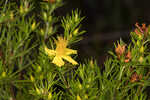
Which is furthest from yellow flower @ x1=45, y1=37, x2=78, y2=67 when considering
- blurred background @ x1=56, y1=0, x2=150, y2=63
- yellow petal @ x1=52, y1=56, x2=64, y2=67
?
blurred background @ x1=56, y1=0, x2=150, y2=63

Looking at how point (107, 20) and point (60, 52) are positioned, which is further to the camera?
point (107, 20)

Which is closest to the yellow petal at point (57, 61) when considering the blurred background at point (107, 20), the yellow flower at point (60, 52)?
the yellow flower at point (60, 52)

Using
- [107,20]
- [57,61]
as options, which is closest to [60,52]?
[57,61]

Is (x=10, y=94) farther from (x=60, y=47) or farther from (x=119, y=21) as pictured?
(x=119, y=21)

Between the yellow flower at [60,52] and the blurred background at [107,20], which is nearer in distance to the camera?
the yellow flower at [60,52]

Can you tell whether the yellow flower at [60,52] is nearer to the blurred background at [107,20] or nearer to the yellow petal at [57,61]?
the yellow petal at [57,61]

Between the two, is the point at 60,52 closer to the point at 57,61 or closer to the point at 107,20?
the point at 57,61

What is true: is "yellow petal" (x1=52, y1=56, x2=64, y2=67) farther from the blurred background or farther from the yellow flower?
the blurred background

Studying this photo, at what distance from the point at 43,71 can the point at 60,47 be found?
0.23ft

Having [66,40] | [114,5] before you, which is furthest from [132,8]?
[66,40]

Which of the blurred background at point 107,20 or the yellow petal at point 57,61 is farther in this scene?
the blurred background at point 107,20

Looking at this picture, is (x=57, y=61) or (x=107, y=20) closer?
(x=57, y=61)

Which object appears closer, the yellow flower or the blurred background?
the yellow flower

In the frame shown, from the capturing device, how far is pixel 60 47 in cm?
51
